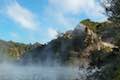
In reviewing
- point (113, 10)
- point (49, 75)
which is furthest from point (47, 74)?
point (113, 10)

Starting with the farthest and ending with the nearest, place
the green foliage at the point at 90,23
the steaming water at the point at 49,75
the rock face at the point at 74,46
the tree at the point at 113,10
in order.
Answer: the green foliage at the point at 90,23 < the rock face at the point at 74,46 < the steaming water at the point at 49,75 < the tree at the point at 113,10

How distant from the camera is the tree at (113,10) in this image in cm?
3199


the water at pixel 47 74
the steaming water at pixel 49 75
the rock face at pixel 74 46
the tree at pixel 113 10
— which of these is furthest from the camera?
the rock face at pixel 74 46

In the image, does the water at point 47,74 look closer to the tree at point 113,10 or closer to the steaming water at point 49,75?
the steaming water at point 49,75

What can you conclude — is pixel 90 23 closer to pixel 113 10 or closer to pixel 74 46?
pixel 74 46

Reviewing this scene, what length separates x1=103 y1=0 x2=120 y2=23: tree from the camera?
31991 mm

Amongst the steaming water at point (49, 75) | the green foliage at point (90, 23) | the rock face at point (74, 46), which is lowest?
the steaming water at point (49, 75)

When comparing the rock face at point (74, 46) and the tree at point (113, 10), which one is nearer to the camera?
the tree at point (113, 10)

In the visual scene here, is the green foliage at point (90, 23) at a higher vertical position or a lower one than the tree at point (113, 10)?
higher

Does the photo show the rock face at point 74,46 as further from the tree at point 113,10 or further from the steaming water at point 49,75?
the tree at point 113,10

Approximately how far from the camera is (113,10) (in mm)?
32375

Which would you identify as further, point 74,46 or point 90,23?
point 90,23

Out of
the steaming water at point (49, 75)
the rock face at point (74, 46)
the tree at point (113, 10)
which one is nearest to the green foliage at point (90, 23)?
the rock face at point (74, 46)

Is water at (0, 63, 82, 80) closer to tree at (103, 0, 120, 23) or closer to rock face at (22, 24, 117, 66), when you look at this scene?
rock face at (22, 24, 117, 66)
